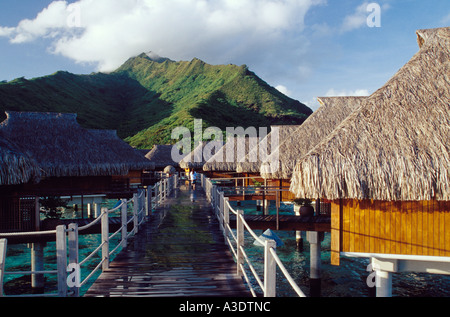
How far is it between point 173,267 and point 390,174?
5.14 m

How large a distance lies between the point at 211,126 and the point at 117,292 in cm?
6595

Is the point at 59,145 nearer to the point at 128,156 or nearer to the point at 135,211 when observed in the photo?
the point at 128,156

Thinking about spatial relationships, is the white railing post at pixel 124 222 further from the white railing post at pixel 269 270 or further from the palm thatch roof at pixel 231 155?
the palm thatch roof at pixel 231 155

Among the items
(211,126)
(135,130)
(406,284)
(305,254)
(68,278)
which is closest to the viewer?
(68,278)

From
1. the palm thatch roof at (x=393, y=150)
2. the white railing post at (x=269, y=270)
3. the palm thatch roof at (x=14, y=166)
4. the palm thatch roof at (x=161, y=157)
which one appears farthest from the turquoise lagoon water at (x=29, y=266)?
the palm thatch roof at (x=161, y=157)

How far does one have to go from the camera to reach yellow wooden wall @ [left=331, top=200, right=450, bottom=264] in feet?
27.9

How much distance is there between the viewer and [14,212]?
41.4 ft

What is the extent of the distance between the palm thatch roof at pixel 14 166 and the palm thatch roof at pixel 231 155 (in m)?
15.5

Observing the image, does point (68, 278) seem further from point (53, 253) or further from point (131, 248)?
point (53, 253)

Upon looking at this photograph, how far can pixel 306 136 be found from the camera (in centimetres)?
1764

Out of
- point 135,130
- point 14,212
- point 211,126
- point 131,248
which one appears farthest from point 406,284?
point 135,130

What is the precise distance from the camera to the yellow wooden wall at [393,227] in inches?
334

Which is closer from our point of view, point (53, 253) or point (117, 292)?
point (117, 292)

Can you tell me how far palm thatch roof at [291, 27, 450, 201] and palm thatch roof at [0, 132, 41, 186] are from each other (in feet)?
30.0
